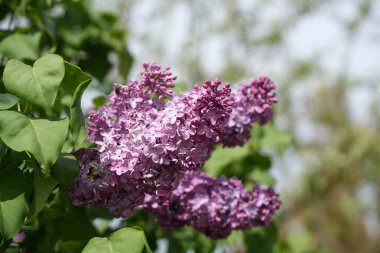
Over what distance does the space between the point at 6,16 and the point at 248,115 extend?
A: 4.25ft

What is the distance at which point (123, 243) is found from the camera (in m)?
1.49

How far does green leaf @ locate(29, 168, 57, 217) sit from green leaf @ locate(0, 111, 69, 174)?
0.12m

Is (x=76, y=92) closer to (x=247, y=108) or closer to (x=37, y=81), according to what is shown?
(x=37, y=81)

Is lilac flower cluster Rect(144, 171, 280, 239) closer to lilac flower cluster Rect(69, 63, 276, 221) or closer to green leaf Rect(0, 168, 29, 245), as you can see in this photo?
lilac flower cluster Rect(69, 63, 276, 221)

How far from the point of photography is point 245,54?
14.6 m

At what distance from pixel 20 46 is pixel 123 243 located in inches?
42.1

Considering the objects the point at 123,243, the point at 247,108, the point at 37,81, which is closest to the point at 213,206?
the point at 247,108

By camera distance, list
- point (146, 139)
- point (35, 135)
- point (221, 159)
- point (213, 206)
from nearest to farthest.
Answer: point (35, 135), point (146, 139), point (213, 206), point (221, 159)

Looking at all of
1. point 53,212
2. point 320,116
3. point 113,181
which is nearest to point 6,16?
point 53,212

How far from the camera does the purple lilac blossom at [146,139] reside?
1.52m

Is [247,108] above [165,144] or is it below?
above

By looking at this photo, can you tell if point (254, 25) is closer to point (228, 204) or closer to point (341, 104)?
point (341, 104)

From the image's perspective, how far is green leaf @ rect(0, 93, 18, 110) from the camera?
58.0 inches

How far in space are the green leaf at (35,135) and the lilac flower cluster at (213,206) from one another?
1.77ft
